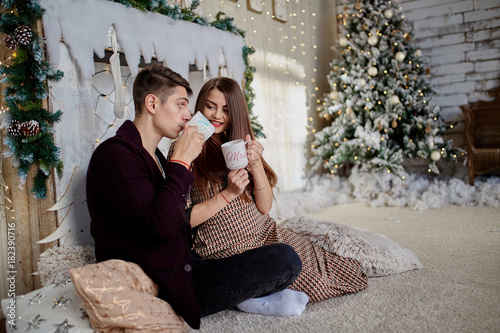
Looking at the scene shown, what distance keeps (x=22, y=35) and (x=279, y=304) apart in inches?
56.8

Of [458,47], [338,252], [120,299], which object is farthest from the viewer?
[458,47]

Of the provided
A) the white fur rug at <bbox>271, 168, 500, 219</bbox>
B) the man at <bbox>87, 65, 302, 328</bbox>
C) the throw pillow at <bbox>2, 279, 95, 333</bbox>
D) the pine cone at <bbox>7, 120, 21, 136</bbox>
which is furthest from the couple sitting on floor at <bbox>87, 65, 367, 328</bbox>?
the white fur rug at <bbox>271, 168, 500, 219</bbox>

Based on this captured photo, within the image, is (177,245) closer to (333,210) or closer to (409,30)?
(333,210)

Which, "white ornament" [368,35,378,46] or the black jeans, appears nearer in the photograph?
the black jeans

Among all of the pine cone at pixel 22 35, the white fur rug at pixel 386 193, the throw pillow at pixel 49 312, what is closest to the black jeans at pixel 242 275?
the throw pillow at pixel 49 312

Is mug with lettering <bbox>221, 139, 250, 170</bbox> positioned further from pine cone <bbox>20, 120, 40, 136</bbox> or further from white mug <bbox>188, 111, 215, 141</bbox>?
pine cone <bbox>20, 120, 40, 136</bbox>

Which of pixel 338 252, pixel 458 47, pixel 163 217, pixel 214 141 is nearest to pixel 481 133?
pixel 458 47

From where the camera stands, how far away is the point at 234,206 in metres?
1.58

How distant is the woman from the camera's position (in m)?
1.54

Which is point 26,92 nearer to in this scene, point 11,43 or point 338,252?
point 11,43

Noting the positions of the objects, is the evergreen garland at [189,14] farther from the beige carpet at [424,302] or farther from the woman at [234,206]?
the beige carpet at [424,302]

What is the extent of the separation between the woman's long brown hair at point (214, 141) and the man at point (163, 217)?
0.14 m

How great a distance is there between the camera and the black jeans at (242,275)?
1410 millimetres

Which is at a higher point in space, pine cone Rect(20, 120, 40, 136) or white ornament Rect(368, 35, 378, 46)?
white ornament Rect(368, 35, 378, 46)
